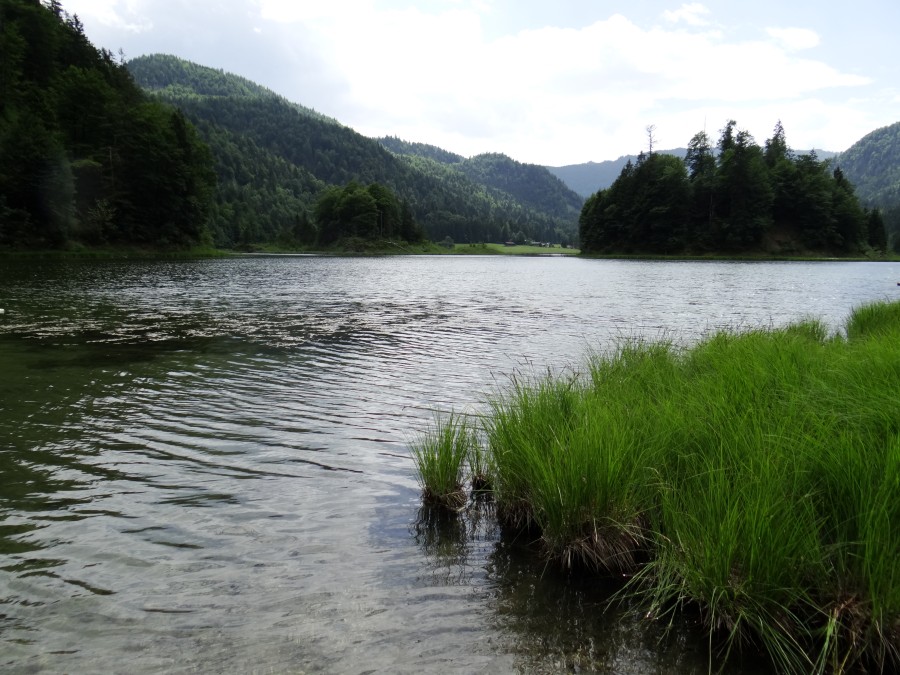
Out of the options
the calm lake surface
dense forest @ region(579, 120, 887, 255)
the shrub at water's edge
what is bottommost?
the calm lake surface

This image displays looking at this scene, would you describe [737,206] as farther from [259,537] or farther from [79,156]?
[259,537]

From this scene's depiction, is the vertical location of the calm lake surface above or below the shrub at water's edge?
below

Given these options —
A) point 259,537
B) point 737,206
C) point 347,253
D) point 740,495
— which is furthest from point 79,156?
point 737,206

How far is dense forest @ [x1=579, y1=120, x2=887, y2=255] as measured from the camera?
125750 millimetres

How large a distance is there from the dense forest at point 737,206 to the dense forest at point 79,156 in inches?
4093

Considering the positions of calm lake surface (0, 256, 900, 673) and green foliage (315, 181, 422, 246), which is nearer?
calm lake surface (0, 256, 900, 673)

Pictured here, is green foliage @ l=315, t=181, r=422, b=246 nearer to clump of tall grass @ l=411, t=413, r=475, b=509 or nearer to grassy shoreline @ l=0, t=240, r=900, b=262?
grassy shoreline @ l=0, t=240, r=900, b=262

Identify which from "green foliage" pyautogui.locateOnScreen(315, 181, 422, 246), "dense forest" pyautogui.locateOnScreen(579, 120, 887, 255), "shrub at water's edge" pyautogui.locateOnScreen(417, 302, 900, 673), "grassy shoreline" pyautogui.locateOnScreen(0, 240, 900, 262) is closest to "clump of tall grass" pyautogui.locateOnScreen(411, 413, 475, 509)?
"shrub at water's edge" pyautogui.locateOnScreen(417, 302, 900, 673)

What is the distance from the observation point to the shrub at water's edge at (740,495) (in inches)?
142

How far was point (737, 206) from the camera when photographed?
12800 cm

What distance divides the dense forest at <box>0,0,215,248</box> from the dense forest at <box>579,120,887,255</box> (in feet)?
341

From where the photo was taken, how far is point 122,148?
83.4m

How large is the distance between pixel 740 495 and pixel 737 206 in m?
144

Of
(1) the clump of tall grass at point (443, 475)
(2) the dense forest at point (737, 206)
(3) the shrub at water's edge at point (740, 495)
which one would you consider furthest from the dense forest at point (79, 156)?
(2) the dense forest at point (737, 206)
